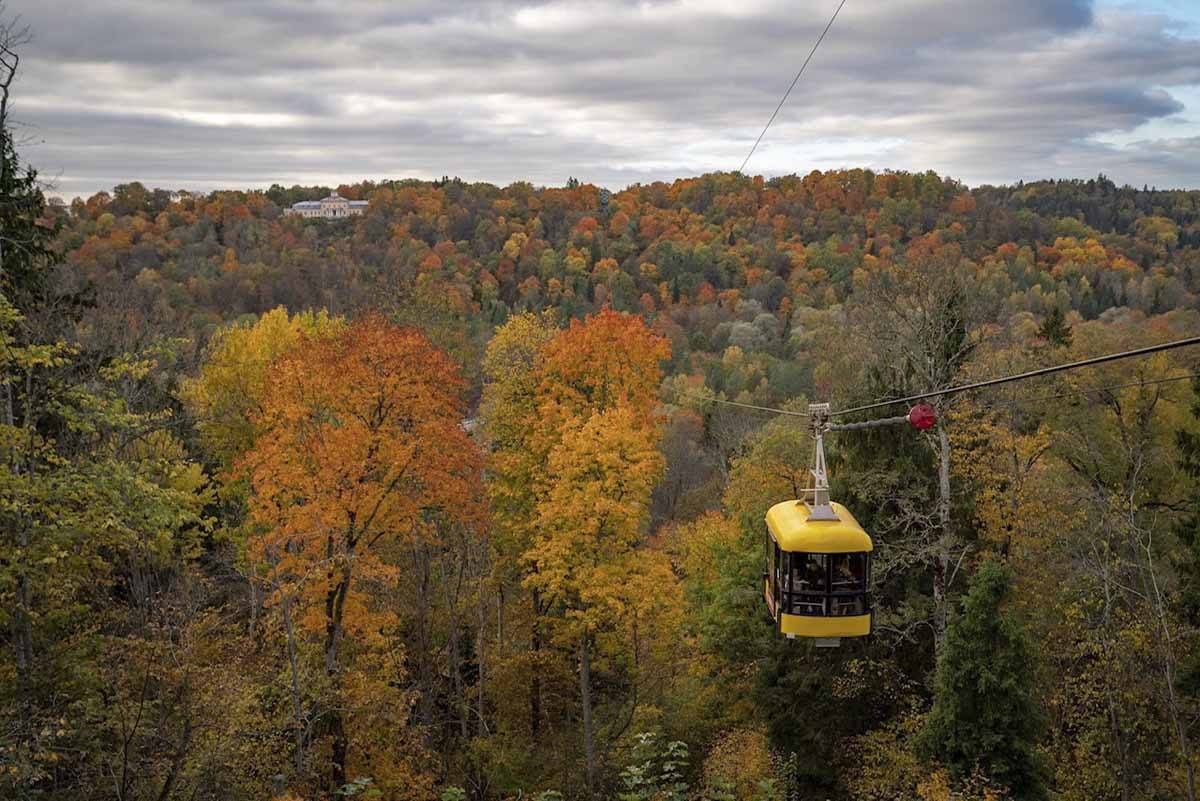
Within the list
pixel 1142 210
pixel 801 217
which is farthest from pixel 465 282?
pixel 1142 210

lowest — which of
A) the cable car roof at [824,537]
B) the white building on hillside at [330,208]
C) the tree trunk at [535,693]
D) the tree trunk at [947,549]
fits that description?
the tree trunk at [535,693]

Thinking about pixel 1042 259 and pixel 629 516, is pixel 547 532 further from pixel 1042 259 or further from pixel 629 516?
pixel 1042 259

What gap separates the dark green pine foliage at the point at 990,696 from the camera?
1627cm

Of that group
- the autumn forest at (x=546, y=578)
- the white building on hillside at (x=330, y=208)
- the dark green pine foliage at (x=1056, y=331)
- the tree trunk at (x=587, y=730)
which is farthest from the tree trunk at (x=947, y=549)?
the white building on hillside at (x=330, y=208)

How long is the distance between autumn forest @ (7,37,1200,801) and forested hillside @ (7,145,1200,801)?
0.38ft

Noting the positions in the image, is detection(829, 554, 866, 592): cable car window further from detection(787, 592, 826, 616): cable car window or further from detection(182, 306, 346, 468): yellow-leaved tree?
detection(182, 306, 346, 468): yellow-leaved tree

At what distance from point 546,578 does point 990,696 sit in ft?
32.8

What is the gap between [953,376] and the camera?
1989 cm

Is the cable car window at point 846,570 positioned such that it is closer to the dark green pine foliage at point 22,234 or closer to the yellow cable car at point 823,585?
the yellow cable car at point 823,585

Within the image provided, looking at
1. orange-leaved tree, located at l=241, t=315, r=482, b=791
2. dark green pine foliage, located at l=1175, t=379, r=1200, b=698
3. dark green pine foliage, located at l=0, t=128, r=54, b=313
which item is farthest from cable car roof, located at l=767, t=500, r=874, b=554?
dark green pine foliage, located at l=0, t=128, r=54, b=313

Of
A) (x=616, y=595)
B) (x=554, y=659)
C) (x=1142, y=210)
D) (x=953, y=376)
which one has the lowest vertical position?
(x=554, y=659)

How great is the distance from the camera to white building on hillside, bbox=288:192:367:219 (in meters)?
104

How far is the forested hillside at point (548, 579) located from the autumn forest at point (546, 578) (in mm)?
115

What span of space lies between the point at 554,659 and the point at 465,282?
60.9 meters
